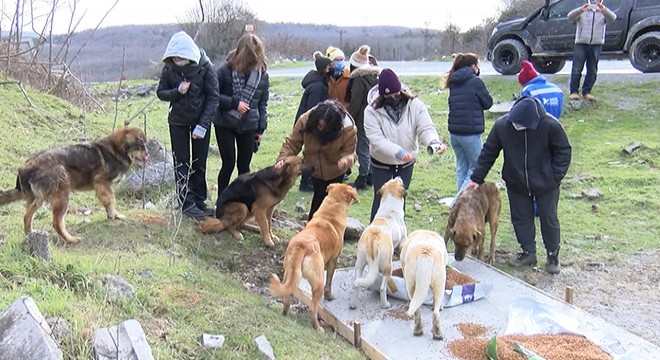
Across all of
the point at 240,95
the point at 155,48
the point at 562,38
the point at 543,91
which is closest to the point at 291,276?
the point at 240,95

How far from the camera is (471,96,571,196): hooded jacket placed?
6.36 meters

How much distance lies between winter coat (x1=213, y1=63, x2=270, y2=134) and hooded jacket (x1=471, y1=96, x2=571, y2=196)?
2711mm

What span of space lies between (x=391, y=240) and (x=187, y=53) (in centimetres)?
302

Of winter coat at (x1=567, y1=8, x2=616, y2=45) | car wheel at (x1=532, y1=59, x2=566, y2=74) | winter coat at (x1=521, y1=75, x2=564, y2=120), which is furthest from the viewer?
car wheel at (x1=532, y1=59, x2=566, y2=74)

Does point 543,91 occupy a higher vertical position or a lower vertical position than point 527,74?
lower

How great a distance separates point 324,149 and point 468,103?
2468 millimetres

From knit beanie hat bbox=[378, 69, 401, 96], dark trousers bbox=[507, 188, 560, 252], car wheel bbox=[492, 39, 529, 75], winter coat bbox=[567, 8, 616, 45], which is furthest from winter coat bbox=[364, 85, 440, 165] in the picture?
car wheel bbox=[492, 39, 529, 75]

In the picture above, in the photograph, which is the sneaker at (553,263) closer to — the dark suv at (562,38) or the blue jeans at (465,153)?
the blue jeans at (465,153)

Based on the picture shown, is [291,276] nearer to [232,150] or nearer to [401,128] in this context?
[401,128]

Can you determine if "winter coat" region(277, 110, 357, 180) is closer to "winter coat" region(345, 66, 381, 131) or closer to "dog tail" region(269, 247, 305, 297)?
"dog tail" region(269, 247, 305, 297)

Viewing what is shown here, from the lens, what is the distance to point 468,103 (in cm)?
792

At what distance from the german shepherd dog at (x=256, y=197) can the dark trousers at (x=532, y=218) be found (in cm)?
234

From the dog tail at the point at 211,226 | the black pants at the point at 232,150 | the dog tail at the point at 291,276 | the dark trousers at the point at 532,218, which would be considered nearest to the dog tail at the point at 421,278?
the dog tail at the point at 291,276

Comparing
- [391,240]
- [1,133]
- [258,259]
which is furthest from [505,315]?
[1,133]
